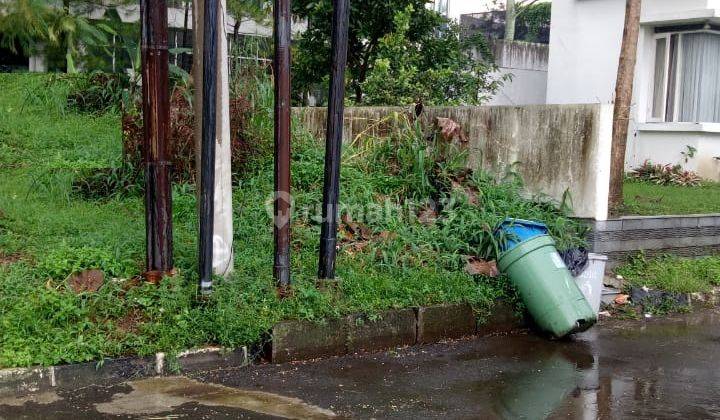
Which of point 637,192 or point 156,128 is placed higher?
point 156,128

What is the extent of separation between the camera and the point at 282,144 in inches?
246

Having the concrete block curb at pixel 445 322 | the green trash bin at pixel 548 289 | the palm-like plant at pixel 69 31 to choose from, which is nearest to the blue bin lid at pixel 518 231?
the green trash bin at pixel 548 289

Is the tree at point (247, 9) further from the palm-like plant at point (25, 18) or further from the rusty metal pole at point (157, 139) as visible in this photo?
the rusty metal pole at point (157, 139)

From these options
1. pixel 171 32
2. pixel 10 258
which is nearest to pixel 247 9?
pixel 171 32

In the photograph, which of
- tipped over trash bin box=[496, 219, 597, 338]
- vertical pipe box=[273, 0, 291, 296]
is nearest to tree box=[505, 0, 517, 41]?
tipped over trash bin box=[496, 219, 597, 338]

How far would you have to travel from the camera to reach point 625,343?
682 centimetres

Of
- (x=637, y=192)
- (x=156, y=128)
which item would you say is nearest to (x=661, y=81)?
(x=637, y=192)

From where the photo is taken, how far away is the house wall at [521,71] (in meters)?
17.2

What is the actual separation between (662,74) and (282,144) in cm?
975

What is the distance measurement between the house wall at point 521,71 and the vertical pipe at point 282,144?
36.7ft

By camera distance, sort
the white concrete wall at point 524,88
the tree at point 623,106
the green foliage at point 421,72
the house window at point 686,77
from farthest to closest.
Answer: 1. the white concrete wall at point 524,88
2. the house window at point 686,77
3. the green foliage at point 421,72
4. the tree at point 623,106

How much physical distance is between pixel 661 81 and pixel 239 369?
35.2 feet

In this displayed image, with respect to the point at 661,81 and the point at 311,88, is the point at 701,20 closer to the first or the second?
the point at 661,81

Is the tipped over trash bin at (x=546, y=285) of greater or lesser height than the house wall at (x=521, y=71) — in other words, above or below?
below
